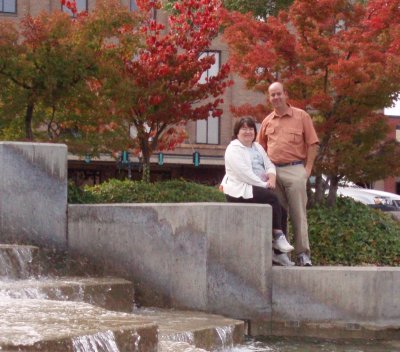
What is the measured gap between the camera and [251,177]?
1023 cm

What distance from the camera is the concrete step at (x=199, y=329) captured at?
793 cm

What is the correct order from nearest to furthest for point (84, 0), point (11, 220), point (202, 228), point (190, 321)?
1. point (190, 321)
2. point (202, 228)
3. point (11, 220)
4. point (84, 0)

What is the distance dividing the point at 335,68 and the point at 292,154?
2.84 metres

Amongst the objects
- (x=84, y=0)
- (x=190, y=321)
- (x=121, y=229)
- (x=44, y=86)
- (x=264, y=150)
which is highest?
(x=84, y=0)

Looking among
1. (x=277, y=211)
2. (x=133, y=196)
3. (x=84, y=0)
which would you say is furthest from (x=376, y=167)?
(x=84, y=0)

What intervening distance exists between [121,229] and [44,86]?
4.19 m

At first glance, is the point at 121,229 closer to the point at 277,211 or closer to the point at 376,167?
the point at 277,211

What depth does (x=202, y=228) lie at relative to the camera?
31.5ft

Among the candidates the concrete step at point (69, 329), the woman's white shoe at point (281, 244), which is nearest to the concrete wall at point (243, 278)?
the woman's white shoe at point (281, 244)

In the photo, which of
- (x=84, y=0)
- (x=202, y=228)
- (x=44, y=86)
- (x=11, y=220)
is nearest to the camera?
(x=202, y=228)

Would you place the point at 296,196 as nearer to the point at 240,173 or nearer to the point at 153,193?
the point at 240,173

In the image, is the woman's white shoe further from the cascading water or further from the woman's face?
the cascading water

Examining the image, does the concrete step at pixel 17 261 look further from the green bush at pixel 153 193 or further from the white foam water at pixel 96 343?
the green bush at pixel 153 193

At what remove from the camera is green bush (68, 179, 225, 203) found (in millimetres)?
14055
